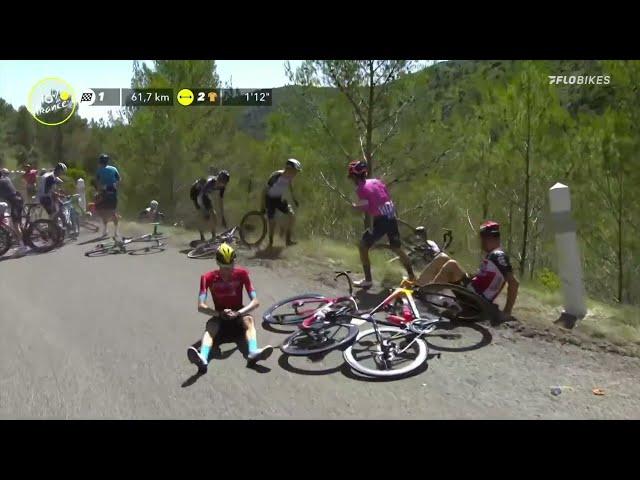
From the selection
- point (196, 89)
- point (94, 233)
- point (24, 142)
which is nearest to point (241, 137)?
point (196, 89)

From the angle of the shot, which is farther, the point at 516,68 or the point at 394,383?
the point at 516,68

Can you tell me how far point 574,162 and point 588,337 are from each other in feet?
32.0

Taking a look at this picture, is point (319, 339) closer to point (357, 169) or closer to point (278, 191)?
point (357, 169)

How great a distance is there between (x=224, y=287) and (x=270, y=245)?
4.36m

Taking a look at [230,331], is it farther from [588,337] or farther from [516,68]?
[516,68]

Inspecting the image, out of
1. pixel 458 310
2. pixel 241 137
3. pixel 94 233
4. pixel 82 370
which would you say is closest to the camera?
pixel 82 370

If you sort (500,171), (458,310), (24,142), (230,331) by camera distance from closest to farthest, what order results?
(230,331)
(458,310)
(500,171)
(24,142)

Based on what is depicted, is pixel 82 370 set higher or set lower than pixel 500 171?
lower

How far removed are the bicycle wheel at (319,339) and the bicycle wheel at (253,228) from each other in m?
4.75

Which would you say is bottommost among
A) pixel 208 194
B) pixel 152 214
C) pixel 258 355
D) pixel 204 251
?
pixel 258 355

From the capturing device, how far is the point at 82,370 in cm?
435

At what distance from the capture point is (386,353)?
13.7 feet

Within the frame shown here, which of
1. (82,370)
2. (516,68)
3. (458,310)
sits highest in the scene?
(516,68)

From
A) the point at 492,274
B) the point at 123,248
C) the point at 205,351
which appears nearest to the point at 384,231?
the point at 492,274
